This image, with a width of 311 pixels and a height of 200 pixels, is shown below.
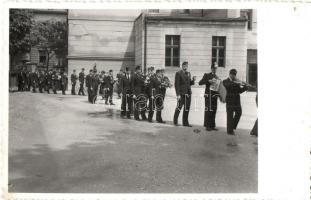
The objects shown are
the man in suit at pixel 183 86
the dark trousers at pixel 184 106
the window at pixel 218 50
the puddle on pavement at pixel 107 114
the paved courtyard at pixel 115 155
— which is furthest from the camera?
the man in suit at pixel 183 86

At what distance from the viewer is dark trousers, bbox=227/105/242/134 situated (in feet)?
12.3

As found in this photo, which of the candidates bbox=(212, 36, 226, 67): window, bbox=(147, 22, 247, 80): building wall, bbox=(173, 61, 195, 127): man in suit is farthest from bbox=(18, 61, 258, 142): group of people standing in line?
bbox=(212, 36, 226, 67): window

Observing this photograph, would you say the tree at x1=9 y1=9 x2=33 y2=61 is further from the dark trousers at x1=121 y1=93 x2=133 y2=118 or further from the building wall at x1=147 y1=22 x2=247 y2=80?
the building wall at x1=147 y1=22 x2=247 y2=80

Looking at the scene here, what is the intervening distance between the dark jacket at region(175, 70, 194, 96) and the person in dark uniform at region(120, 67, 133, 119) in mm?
561

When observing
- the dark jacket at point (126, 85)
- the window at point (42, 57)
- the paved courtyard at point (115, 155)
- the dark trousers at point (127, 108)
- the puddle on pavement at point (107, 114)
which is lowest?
the paved courtyard at point (115, 155)

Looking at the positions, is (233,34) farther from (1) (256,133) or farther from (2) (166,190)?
(2) (166,190)

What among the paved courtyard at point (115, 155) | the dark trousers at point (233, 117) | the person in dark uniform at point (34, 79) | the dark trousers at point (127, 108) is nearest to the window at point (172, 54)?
the dark trousers at point (127, 108)

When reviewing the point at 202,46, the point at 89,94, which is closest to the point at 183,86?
the point at 202,46

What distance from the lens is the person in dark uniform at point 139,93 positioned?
4.46 meters

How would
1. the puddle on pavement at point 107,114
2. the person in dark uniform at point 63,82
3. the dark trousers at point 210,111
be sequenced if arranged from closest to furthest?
the dark trousers at point 210,111 < the puddle on pavement at point 107,114 < the person in dark uniform at point 63,82

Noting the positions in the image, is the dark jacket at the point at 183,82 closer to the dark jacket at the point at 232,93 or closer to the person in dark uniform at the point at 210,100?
the person in dark uniform at the point at 210,100

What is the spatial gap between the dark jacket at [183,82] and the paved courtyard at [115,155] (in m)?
0.68

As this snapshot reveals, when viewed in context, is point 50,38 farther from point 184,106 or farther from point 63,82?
point 184,106

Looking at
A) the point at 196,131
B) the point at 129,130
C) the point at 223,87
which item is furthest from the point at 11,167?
the point at 223,87
